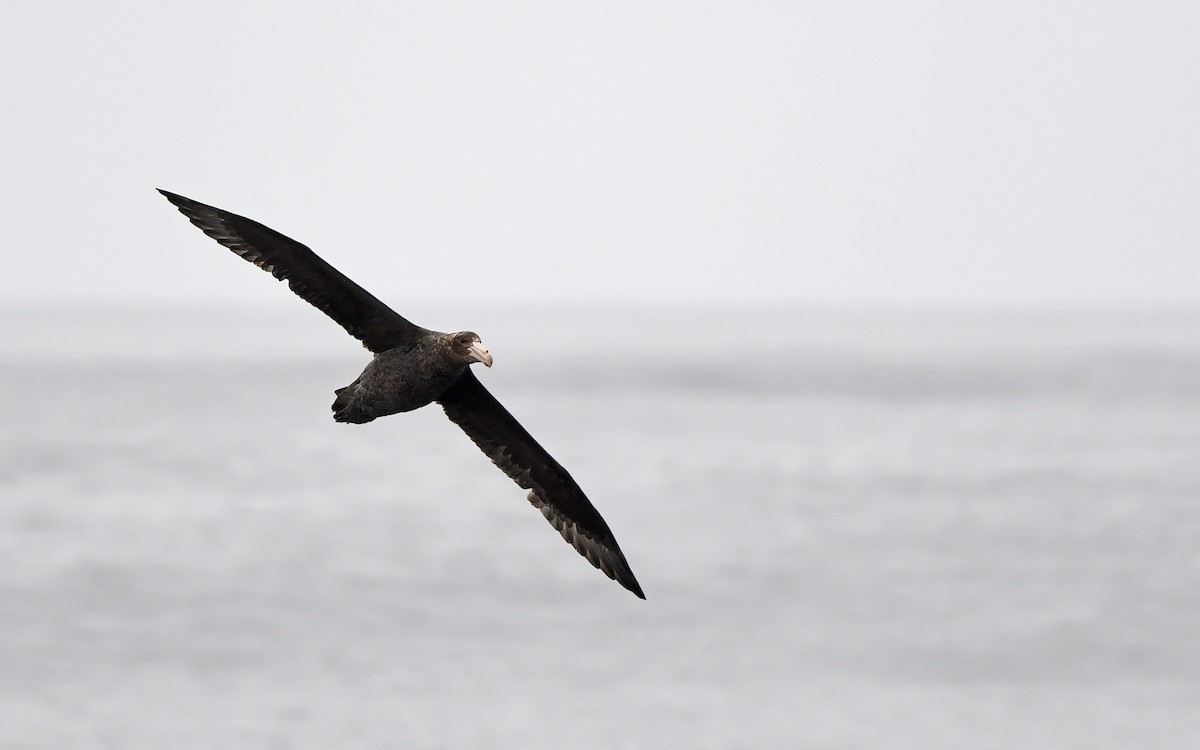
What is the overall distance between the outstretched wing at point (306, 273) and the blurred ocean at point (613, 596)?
19441mm

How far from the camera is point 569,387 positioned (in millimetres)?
148125

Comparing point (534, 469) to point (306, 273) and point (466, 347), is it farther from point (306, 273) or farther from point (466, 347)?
point (306, 273)

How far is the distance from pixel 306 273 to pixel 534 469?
12.0ft

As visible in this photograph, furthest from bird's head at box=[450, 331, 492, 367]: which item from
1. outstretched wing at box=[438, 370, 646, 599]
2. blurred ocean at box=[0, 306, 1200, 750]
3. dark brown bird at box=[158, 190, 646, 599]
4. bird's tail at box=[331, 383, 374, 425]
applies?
blurred ocean at box=[0, 306, 1200, 750]

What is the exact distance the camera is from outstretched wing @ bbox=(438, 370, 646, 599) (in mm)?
17344

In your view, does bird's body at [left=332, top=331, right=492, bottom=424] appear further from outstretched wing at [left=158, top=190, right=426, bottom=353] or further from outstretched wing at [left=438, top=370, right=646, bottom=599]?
outstretched wing at [left=438, top=370, right=646, bottom=599]

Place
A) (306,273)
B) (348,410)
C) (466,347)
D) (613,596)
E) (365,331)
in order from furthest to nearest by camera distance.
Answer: (613,596)
(365,331)
(306,273)
(348,410)
(466,347)

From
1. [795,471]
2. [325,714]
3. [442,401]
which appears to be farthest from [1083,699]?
[795,471]

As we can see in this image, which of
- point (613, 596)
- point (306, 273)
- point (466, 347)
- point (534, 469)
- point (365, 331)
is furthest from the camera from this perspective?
point (613, 596)

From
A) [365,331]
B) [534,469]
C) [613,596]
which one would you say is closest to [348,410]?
[365,331]

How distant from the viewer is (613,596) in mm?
49531

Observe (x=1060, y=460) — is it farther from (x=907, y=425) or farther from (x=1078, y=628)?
(x=1078, y=628)

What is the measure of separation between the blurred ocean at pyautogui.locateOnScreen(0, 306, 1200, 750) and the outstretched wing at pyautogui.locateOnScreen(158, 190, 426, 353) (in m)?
19.4

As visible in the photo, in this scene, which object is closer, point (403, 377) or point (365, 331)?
point (403, 377)
